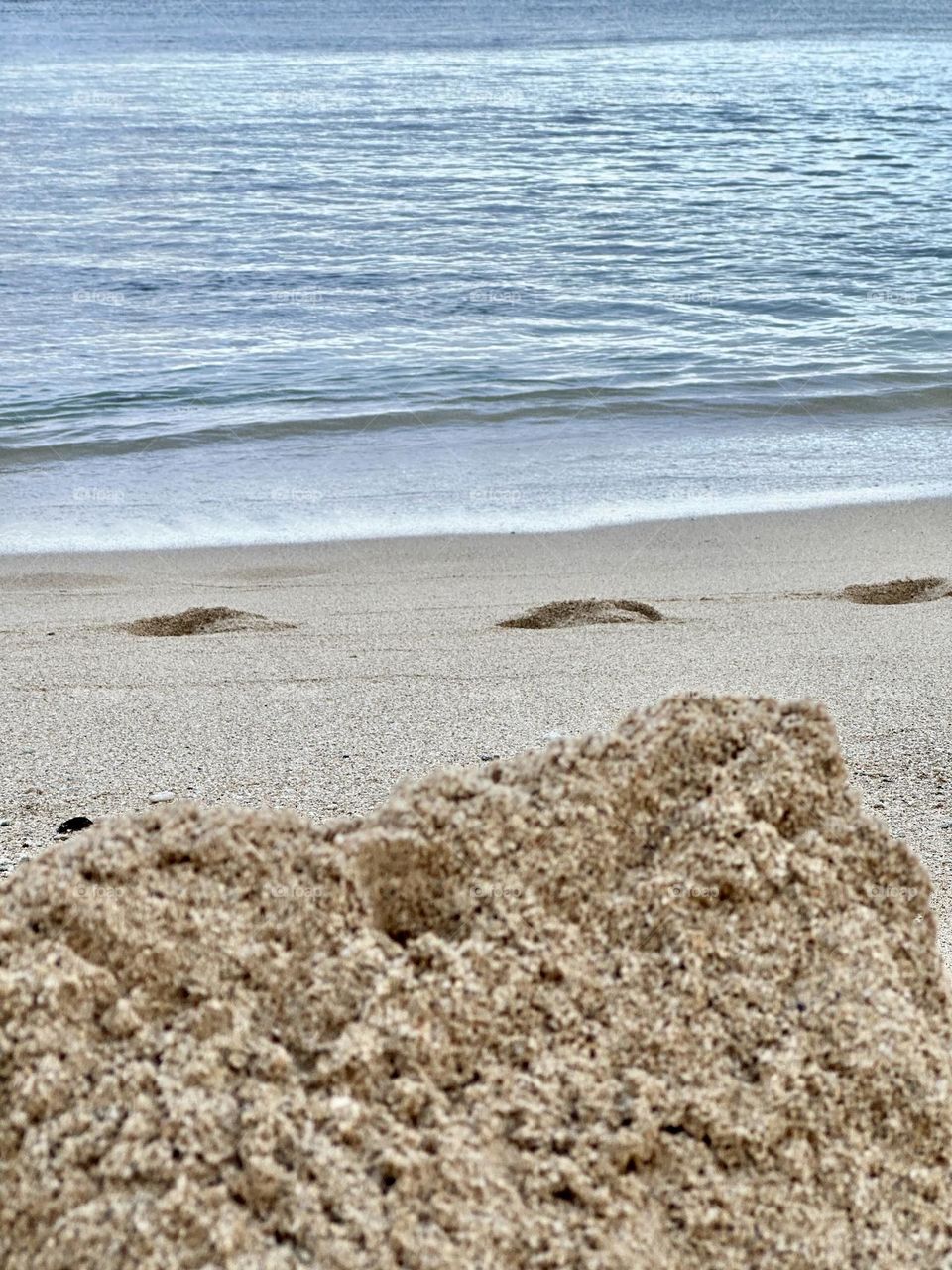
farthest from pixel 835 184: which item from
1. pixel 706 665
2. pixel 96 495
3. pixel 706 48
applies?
pixel 706 48

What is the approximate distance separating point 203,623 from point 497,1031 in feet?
12.0

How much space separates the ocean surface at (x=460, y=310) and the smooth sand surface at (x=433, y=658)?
575mm

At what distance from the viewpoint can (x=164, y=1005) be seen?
1.40m

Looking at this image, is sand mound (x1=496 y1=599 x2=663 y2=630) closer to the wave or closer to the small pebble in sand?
the small pebble in sand

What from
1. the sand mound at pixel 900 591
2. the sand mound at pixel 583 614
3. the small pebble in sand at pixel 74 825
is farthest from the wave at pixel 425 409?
the small pebble in sand at pixel 74 825

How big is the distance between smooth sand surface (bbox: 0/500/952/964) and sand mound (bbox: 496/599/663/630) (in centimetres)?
13

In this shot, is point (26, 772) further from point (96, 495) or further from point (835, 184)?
point (835, 184)

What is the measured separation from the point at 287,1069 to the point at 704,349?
9.73 m

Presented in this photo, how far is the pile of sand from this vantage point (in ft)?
4.09

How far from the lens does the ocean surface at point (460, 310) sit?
24.2 feet

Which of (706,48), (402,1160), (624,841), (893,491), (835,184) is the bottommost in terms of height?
(893,491)
